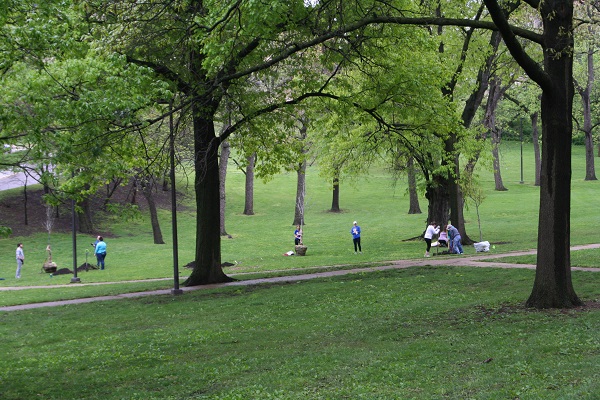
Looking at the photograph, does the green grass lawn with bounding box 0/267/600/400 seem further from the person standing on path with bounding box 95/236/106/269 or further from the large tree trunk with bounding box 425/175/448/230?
the person standing on path with bounding box 95/236/106/269

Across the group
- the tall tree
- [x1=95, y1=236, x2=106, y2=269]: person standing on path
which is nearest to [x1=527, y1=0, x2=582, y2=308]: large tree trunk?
the tall tree

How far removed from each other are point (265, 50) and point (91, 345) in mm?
8832

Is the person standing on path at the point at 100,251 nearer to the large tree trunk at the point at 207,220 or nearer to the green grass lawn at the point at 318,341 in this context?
the green grass lawn at the point at 318,341

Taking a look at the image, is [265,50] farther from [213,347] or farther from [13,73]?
[213,347]

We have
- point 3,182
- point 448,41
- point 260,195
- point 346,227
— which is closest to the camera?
point 448,41

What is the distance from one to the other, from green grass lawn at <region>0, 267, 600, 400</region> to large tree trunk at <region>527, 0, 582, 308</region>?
0.74 metres

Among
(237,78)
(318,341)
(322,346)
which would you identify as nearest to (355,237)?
(237,78)

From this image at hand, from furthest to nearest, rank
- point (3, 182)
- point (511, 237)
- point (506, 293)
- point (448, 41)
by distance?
point (3, 182)
point (511, 237)
point (448, 41)
point (506, 293)

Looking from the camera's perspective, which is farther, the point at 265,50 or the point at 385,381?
the point at 265,50

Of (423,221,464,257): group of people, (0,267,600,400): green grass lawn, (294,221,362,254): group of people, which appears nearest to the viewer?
(0,267,600,400): green grass lawn

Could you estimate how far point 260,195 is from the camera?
2542 inches

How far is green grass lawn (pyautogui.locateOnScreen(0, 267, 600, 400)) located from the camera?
770cm

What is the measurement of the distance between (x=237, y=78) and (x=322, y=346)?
314 inches

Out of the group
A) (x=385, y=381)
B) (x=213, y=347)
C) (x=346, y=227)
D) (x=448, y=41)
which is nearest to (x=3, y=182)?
(x=346, y=227)
